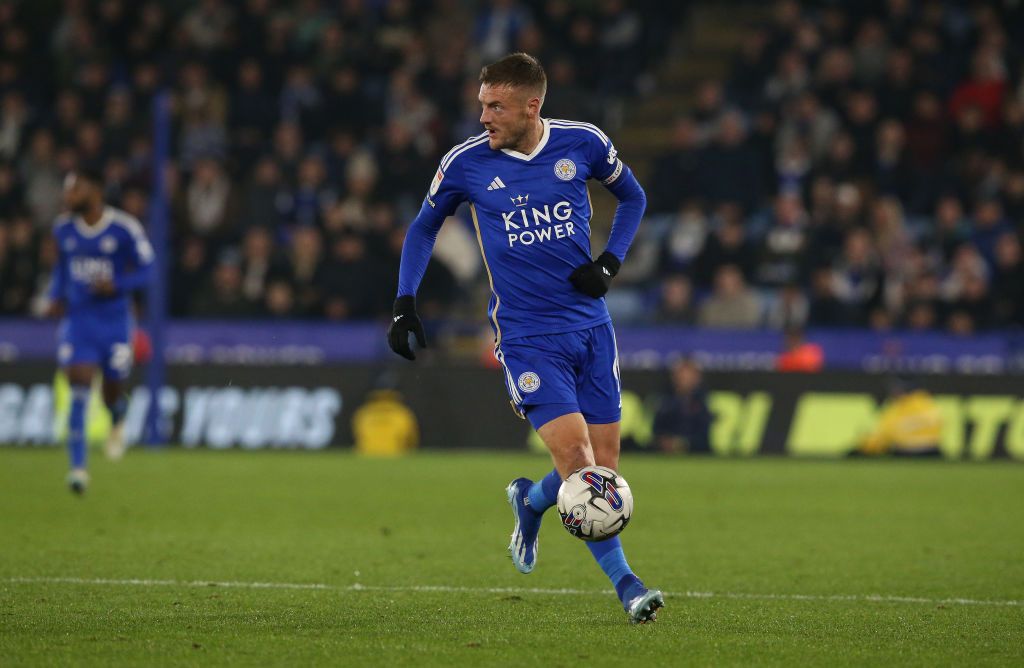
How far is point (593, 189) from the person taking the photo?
2466cm

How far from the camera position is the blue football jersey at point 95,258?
13.7 metres

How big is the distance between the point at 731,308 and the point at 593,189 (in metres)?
5.07

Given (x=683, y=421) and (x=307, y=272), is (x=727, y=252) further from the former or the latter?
(x=307, y=272)

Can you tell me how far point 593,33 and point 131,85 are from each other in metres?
7.36

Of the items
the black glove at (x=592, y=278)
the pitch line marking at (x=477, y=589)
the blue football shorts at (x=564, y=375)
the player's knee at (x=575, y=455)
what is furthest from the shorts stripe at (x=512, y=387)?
the pitch line marking at (x=477, y=589)

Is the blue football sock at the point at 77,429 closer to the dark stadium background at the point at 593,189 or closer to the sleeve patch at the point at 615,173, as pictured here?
the dark stadium background at the point at 593,189

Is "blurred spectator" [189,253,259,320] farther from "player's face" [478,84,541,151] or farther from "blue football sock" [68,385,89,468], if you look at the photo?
"player's face" [478,84,541,151]

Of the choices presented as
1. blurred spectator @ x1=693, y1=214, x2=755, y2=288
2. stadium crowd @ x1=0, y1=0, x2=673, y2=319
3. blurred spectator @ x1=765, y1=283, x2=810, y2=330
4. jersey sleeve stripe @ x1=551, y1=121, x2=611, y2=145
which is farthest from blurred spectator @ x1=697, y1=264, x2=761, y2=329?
jersey sleeve stripe @ x1=551, y1=121, x2=611, y2=145

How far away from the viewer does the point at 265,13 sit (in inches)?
991

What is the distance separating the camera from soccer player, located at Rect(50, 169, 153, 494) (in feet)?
44.5

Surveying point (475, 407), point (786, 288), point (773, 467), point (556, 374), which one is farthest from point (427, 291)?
point (556, 374)

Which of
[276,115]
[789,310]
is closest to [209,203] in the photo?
[276,115]

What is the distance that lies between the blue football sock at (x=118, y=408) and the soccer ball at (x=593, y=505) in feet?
31.0

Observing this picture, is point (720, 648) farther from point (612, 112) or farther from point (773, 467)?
point (612, 112)
